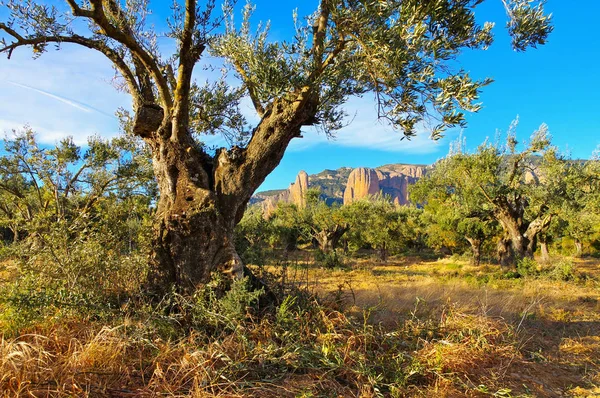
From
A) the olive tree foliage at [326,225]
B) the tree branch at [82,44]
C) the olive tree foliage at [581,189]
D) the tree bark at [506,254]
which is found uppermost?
the tree branch at [82,44]

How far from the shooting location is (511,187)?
61.8ft

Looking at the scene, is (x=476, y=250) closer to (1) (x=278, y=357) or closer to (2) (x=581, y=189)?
(2) (x=581, y=189)

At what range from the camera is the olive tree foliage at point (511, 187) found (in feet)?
59.7

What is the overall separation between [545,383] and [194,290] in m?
5.16

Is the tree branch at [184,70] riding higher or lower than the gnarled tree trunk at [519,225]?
higher

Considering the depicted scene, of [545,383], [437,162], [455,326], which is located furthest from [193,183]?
[437,162]

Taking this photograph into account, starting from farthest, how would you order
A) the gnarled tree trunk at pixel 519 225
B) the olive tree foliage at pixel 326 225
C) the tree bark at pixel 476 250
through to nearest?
the olive tree foliage at pixel 326 225, the tree bark at pixel 476 250, the gnarled tree trunk at pixel 519 225

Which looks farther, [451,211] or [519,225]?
[451,211]

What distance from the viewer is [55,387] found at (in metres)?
2.91

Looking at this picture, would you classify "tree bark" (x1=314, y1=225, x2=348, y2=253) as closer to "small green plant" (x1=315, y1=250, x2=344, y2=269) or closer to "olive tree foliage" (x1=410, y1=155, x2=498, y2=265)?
"small green plant" (x1=315, y1=250, x2=344, y2=269)

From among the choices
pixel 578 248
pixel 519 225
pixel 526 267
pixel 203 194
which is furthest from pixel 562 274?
pixel 578 248

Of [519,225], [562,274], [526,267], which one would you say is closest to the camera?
[562,274]

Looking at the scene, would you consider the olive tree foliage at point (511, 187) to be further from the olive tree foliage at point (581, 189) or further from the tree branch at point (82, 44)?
the tree branch at point (82, 44)

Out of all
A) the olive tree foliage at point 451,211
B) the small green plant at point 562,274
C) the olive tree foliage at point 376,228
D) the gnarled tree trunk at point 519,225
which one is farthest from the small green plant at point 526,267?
→ the olive tree foliage at point 376,228
